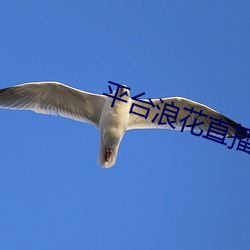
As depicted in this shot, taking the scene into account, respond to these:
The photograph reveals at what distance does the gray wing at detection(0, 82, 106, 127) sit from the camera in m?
11.4

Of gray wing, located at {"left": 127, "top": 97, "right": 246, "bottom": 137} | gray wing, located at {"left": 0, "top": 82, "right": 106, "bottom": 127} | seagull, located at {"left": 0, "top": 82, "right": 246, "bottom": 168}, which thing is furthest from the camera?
gray wing, located at {"left": 127, "top": 97, "right": 246, "bottom": 137}

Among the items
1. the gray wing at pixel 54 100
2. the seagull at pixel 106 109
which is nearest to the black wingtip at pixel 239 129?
the seagull at pixel 106 109

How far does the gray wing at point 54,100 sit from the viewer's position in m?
11.4

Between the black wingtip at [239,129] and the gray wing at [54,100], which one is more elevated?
the black wingtip at [239,129]

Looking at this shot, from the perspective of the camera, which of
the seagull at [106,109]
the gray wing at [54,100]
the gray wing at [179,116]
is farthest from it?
the gray wing at [179,116]

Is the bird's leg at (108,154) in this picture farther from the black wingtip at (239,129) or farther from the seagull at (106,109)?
the black wingtip at (239,129)

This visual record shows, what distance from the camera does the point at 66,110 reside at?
465 inches

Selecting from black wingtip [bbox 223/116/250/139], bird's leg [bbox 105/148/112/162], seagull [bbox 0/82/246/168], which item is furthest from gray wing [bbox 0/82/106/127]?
black wingtip [bbox 223/116/250/139]

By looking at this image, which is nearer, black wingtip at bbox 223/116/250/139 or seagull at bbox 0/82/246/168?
seagull at bbox 0/82/246/168

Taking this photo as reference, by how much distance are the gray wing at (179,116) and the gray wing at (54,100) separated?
2.36ft

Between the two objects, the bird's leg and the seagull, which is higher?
the seagull

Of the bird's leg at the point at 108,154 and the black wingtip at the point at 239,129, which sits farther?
the black wingtip at the point at 239,129

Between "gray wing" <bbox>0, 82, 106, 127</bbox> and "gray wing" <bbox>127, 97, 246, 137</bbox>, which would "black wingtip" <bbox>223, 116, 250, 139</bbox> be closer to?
"gray wing" <bbox>127, 97, 246, 137</bbox>

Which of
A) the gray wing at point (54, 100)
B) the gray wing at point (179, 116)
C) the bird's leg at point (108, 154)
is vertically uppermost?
the gray wing at point (179, 116)
